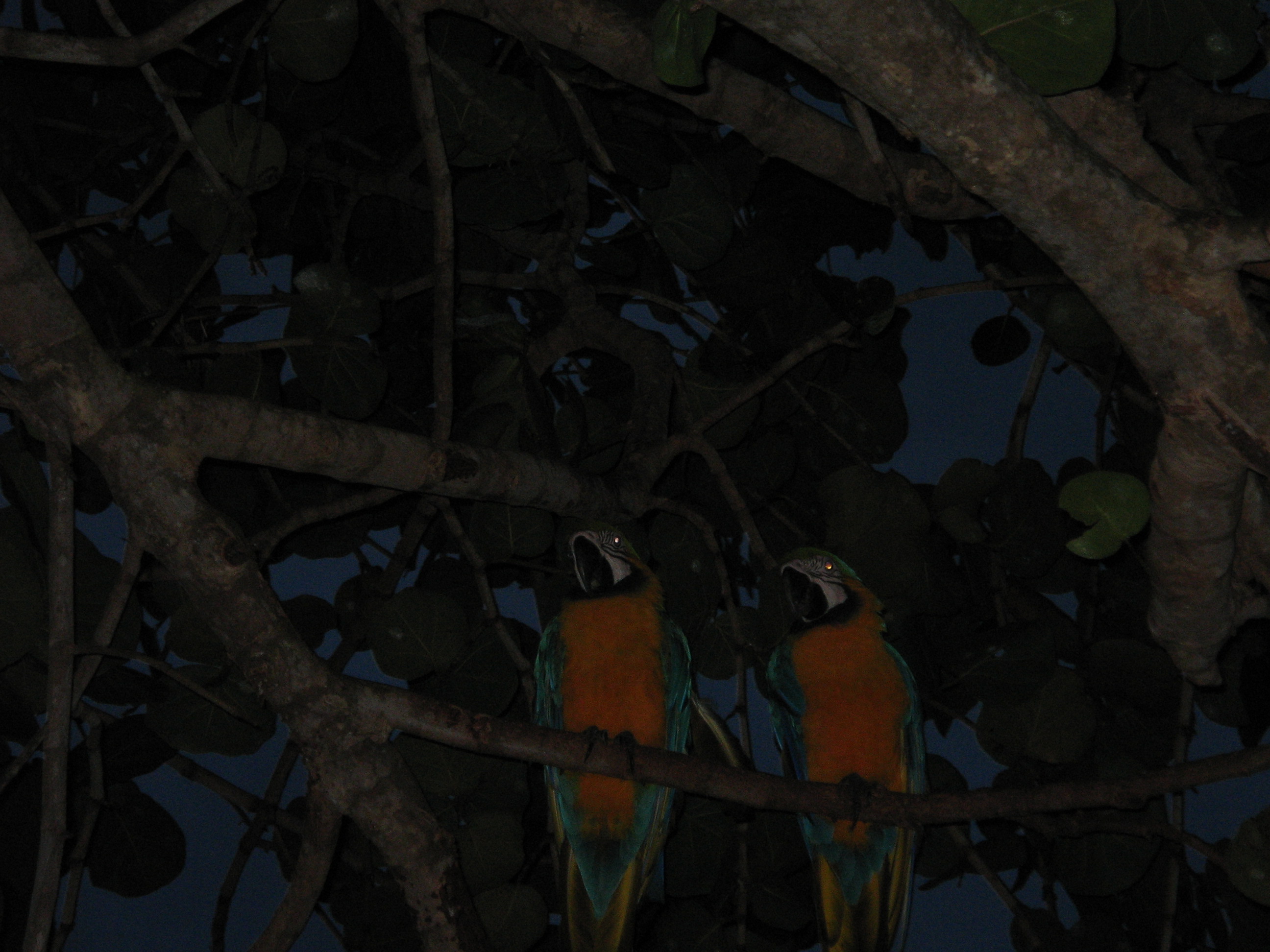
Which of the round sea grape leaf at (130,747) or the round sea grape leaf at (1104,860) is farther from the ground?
the round sea grape leaf at (1104,860)

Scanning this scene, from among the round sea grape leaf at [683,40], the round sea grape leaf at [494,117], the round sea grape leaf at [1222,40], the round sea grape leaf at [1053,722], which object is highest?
the round sea grape leaf at [1222,40]

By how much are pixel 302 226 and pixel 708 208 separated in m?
0.77

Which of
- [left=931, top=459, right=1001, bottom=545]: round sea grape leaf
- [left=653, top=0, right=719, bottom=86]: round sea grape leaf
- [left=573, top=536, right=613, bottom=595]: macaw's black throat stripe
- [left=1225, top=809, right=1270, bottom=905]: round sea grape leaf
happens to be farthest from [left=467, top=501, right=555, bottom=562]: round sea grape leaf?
[left=1225, top=809, right=1270, bottom=905]: round sea grape leaf

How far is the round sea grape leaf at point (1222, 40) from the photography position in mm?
1287

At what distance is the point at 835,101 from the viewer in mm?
1773

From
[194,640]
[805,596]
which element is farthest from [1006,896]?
[194,640]

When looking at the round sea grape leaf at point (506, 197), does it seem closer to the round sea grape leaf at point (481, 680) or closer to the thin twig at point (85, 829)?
the round sea grape leaf at point (481, 680)

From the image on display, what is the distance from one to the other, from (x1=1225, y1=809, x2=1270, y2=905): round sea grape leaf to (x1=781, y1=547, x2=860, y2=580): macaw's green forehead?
0.61 meters

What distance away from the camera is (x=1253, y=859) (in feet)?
3.40

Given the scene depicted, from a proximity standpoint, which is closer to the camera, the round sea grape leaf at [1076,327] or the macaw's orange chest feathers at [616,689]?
the round sea grape leaf at [1076,327]

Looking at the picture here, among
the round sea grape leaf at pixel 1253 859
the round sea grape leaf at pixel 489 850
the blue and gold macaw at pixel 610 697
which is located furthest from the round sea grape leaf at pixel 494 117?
the round sea grape leaf at pixel 1253 859

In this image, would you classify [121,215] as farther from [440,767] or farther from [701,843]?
[701,843]

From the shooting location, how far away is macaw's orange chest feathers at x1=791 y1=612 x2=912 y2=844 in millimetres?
1594

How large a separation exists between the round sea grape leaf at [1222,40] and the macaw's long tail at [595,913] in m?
1.40
